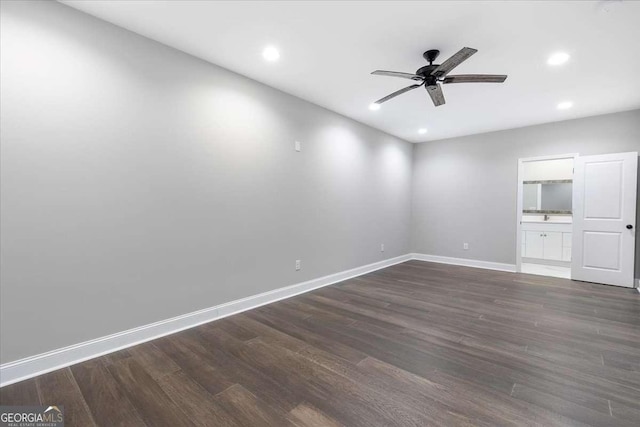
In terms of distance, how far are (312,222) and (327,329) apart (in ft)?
5.71

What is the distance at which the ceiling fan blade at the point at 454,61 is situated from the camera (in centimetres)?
213

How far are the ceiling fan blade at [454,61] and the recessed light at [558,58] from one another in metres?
1.26

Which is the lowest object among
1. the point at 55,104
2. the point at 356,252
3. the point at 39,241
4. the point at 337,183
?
the point at 356,252

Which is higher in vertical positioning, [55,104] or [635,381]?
[55,104]

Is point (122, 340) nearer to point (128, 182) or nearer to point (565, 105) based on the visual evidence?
point (128, 182)

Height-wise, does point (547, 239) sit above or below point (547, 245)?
above

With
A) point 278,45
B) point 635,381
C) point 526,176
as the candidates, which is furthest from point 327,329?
point 526,176

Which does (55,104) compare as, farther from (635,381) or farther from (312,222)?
(635,381)

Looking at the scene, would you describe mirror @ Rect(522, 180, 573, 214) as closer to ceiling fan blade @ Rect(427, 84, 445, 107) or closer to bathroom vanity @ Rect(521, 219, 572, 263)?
bathroom vanity @ Rect(521, 219, 572, 263)

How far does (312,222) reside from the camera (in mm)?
4180

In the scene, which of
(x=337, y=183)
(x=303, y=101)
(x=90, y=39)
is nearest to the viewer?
(x=90, y=39)

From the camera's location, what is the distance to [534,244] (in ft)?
20.1

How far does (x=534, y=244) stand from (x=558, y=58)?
458 centimetres

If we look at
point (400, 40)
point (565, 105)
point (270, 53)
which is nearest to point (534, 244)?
point (565, 105)
